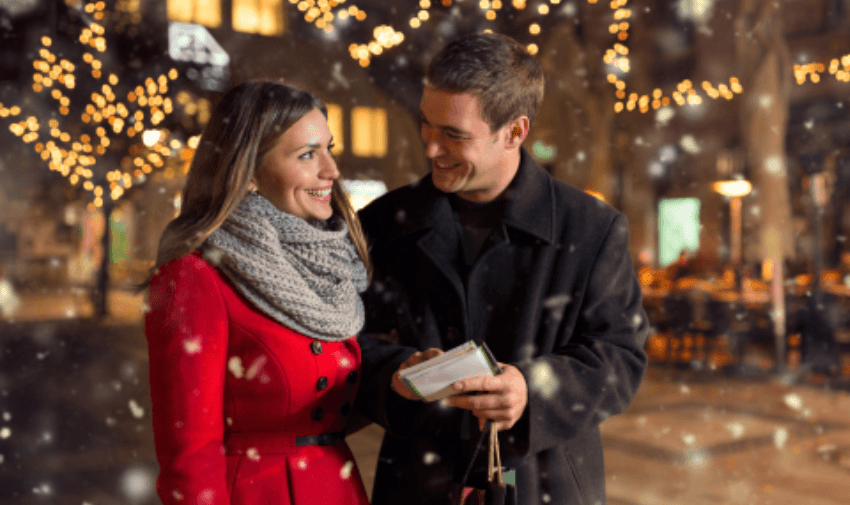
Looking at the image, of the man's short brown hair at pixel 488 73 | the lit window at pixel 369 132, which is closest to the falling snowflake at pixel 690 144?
the lit window at pixel 369 132

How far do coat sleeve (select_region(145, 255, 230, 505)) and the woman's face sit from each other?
347mm

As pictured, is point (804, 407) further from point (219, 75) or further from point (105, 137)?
point (105, 137)

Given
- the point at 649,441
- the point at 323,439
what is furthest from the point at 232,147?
the point at 649,441

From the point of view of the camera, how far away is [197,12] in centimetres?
2306

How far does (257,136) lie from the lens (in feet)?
6.29

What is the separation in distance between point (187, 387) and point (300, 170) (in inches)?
25.3

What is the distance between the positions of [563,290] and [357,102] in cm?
2562

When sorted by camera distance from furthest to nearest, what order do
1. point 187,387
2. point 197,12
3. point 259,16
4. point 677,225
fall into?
point 259,16 → point 197,12 → point 677,225 → point 187,387

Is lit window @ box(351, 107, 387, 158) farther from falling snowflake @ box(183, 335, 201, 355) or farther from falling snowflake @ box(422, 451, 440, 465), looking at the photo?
falling snowflake @ box(183, 335, 201, 355)

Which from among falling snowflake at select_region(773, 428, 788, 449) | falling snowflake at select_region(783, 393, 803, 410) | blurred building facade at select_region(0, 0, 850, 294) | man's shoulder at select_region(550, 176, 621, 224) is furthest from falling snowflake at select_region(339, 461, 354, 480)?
blurred building facade at select_region(0, 0, 850, 294)

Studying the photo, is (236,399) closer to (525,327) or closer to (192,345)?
(192,345)

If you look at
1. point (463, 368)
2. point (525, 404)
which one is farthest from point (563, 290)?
point (463, 368)

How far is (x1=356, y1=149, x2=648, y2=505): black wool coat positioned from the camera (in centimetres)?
196

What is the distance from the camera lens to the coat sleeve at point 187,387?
5.54ft
